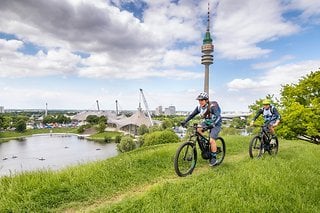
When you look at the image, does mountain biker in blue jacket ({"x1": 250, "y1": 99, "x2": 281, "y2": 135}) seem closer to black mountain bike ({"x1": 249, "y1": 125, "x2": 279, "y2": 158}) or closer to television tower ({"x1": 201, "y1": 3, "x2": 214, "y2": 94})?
black mountain bike ({"x1": 249, "y1": 125, "x2": 279, "y2": 158})

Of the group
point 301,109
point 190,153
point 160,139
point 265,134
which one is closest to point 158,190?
point 190,153

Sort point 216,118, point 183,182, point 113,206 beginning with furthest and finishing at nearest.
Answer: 1. point 216,118
2. point 183,182
3. point 113,206

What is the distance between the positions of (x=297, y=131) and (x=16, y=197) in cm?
2823

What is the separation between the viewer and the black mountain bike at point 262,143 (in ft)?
34.9

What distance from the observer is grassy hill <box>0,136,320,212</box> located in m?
5.28

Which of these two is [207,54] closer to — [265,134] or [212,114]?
[265,134]

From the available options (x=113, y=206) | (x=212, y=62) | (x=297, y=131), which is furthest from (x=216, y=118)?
(x=212, y=62)

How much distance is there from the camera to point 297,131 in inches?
1100

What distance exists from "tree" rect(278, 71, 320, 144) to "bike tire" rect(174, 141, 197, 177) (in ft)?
71.1

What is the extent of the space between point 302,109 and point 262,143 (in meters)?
18.3

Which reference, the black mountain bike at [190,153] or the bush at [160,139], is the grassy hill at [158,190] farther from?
the bush at [160,139]

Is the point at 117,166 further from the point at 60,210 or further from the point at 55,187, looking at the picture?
the point at 60,210

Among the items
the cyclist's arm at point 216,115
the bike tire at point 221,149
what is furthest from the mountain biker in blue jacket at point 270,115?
the cyclist's arm at point 216,115

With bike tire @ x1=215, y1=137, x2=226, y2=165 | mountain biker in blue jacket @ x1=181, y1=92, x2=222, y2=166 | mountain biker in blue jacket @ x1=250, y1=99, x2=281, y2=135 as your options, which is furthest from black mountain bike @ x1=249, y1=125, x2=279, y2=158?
mountain biker in blue jacket @ x1=181, y1=92, x2=222, y2=166
